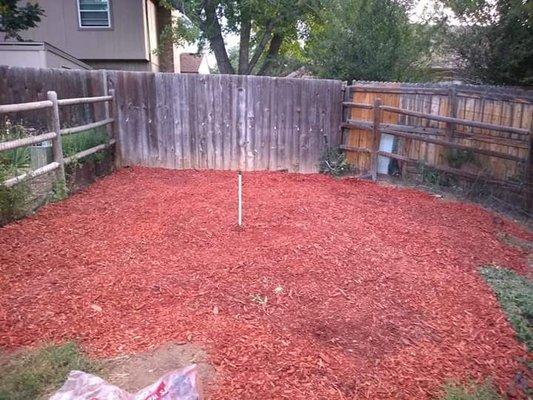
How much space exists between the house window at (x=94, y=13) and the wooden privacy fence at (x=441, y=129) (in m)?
10.1

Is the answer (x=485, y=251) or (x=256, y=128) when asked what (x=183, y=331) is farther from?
(x=256, y=128)

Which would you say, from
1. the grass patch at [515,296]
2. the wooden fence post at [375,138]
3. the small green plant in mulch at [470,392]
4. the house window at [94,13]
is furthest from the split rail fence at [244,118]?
the house window at [94,13]

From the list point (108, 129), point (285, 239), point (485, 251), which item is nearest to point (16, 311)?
point (285, 239)

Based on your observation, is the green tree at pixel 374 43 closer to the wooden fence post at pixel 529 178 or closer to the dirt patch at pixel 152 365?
the wooden fence post at pixel 529 178

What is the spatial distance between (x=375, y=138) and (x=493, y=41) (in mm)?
3150

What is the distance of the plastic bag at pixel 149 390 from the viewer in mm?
2213

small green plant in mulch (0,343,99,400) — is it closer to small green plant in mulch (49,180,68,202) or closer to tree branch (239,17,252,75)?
small green plant in mulch (49,180,68,202)

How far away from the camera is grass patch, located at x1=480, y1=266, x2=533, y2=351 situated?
3.38 m

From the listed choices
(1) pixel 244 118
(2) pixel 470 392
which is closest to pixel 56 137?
(1) pixel 244 118

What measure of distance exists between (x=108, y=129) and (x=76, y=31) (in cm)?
842

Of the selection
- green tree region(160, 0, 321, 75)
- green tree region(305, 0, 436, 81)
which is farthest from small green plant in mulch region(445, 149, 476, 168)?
green tree region(160, 0, 321, 75)

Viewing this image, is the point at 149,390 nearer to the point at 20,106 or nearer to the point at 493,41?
the point at 20,106

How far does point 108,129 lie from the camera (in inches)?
336

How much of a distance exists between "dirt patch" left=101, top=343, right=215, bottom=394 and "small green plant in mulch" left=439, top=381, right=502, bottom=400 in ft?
4.55
